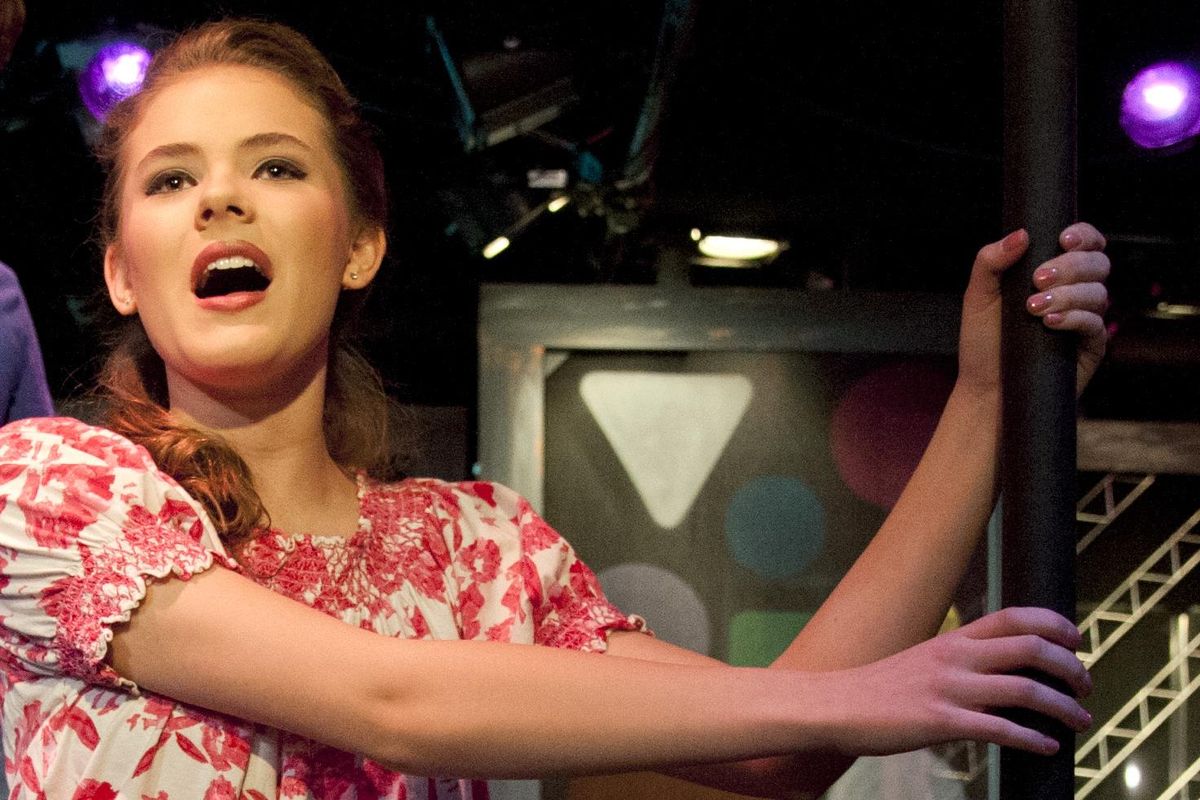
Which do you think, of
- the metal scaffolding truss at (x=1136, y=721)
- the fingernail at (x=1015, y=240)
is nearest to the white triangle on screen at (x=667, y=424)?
the metal scaffolding truss at (x=1136, y=721)

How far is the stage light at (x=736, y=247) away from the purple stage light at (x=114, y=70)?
155 centimetres

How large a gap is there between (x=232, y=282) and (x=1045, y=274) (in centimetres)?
85

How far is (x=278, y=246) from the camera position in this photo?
130cm

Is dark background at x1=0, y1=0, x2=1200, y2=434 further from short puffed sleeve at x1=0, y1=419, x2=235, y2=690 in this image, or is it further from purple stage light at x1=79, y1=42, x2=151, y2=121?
short puffed sleeve at x1=0, y1=419, x2=235, y2=690

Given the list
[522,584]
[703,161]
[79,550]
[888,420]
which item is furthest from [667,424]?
[79,550]

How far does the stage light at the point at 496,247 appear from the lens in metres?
3.34

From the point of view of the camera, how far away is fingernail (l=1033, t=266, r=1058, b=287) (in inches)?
32.9

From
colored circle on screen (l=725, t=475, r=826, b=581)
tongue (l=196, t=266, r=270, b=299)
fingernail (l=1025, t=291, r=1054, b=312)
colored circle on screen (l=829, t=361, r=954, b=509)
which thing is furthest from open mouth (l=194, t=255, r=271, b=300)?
colored circle on screen (l=829, t=361, r=954, b=509)

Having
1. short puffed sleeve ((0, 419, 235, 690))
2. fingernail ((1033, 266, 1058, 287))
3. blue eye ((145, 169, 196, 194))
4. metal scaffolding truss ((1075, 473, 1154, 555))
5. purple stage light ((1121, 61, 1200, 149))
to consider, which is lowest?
short puffed sleeve ((0, 419, 235, 690))

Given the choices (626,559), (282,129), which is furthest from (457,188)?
(282,129)

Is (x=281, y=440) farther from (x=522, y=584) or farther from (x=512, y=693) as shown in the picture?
(x=512, y=693)

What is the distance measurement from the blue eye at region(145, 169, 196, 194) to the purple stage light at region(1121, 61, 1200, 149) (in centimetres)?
215

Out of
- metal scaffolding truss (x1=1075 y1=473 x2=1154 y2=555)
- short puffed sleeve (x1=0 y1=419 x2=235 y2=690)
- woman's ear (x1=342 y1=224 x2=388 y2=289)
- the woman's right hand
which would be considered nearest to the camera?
the woman's right hand

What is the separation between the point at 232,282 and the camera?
1.28 meters
